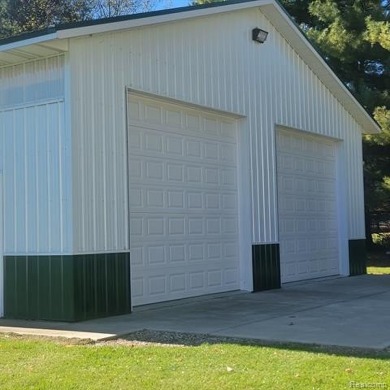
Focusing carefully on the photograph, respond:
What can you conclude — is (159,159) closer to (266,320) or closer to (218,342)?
(266,320)

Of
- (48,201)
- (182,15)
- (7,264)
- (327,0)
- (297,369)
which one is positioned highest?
(327,0)

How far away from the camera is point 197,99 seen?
1273cm

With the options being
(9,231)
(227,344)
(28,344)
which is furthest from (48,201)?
(227,344)

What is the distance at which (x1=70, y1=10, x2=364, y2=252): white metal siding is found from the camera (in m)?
10.3

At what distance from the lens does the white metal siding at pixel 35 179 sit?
10.0 metres

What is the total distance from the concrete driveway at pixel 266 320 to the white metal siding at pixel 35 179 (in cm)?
132

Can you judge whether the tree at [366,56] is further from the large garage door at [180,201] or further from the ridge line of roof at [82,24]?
the ridge line of roof at [82,24]

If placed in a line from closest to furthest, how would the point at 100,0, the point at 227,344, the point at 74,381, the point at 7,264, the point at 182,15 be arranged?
the point at 74,381 < the point at 227,344 < the point at 7,264 < the point at 182,15 < the point at 100,0

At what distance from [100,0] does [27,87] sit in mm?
18558

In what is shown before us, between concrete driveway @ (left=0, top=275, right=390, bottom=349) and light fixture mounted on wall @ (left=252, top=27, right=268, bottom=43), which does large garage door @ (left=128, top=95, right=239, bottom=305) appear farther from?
light fixture mounted on wall @ (left=252, top=27, right=268, bottom=43)

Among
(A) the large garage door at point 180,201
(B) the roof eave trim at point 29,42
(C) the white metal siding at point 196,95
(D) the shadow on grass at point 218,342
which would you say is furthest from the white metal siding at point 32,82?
(D) the shadow on grass at point 218,342

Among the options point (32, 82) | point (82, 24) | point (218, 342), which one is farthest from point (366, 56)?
point (218, 342)

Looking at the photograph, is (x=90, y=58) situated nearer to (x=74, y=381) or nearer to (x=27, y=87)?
(x=27, y=87)

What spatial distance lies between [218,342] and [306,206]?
9300 mm
